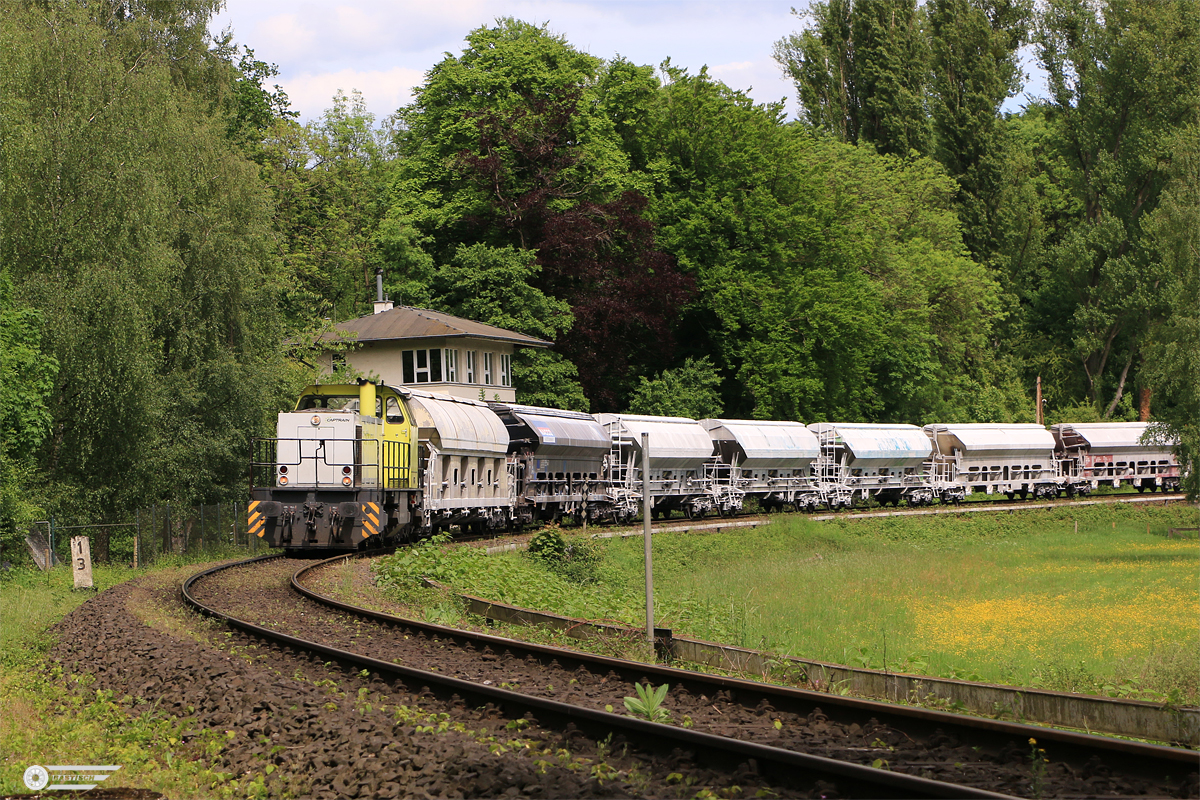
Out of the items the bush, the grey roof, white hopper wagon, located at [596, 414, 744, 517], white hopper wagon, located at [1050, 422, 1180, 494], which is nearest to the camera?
the bush

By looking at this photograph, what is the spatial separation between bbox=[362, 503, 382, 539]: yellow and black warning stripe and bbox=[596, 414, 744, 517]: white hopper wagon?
15603 mm

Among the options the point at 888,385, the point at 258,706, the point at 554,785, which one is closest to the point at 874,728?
the point at 554,785

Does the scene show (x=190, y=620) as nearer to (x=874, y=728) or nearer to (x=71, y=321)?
(x=874, y=728)

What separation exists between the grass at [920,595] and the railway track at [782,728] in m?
2.15

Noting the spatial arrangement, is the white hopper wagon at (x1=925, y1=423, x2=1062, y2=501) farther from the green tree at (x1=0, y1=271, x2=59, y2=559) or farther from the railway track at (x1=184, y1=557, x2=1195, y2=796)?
the railway track at (x1=184, y1=557, x2=1195, y2=796)

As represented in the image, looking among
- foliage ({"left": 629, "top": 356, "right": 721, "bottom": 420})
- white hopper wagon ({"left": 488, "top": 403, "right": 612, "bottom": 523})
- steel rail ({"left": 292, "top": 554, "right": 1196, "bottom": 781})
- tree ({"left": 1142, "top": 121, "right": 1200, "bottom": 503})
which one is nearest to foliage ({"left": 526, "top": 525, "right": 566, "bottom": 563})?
white hopper wagon ({"left": 488, "top": 403, "right": 612, "bottom": 523})

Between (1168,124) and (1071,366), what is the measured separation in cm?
1865

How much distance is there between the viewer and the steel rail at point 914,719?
6.83 m

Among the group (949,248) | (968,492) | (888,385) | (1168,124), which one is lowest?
(968,492)

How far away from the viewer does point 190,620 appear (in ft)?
49.3

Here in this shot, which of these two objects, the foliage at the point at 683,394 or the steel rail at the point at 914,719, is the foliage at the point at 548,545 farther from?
the foliage at the point at 683,394

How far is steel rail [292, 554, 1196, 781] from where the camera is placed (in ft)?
22.4

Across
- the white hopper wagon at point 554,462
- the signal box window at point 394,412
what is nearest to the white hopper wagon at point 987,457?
the white hopper wagon at point 554,462

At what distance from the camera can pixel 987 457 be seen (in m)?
55.1
